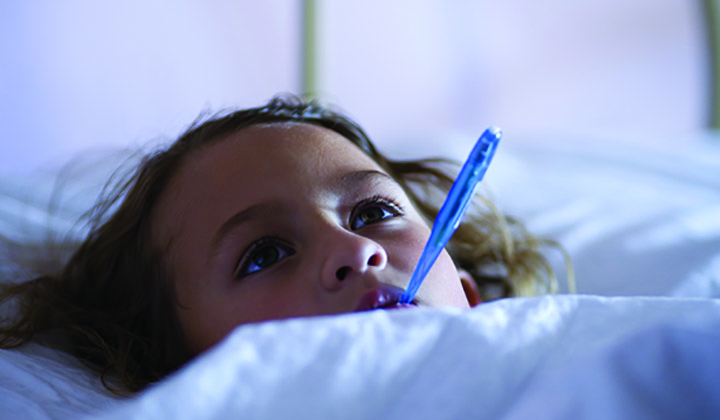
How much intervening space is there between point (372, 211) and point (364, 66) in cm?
122

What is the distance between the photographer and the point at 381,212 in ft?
2.14

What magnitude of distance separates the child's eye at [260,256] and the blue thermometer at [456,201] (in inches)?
5.2

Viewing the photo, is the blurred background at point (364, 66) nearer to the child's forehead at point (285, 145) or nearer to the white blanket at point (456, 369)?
the child's forehead at point (285, 145)

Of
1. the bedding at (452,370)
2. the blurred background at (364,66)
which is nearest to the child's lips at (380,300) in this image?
the bedding at (452,370)

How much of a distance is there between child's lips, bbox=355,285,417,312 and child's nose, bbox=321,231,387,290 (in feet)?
0.06

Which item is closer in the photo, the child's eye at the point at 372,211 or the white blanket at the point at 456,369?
the white blanket at the point at 456,369

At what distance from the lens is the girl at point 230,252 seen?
54 cm

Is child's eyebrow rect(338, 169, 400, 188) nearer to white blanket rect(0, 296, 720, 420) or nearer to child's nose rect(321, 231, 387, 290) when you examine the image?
child's nose rect(321, 231, 387, 290)

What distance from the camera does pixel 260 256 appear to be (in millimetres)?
601

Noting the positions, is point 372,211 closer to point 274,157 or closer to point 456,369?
point 274,157

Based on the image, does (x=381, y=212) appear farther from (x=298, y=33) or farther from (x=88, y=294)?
(x=298, y=33)

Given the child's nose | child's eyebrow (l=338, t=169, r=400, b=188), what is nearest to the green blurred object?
child's eyebrow (l=338, t=169, r=400, b=188)

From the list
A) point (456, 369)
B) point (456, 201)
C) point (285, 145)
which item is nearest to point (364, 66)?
point (285, 145)

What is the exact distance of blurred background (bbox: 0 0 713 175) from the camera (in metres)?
1.37
